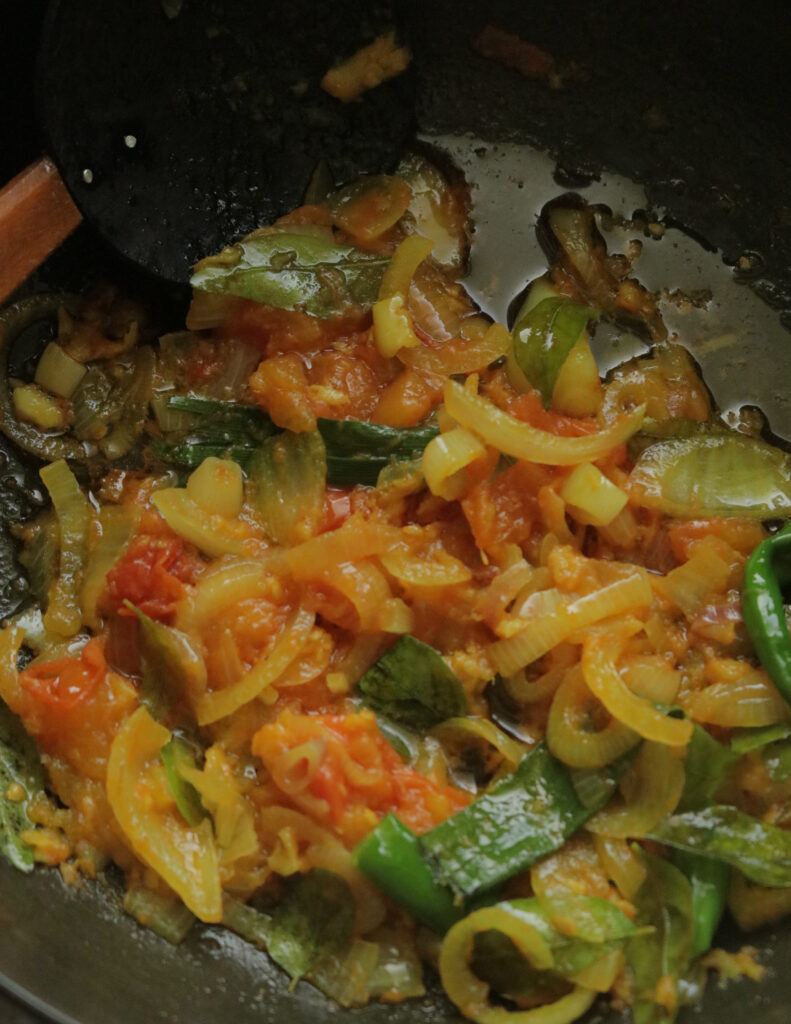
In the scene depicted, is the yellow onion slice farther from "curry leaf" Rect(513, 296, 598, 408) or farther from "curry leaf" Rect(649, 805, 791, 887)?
"curry leaf" Rect(513, 296, 598, 408)

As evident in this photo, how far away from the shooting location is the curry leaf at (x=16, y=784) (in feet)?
9.82

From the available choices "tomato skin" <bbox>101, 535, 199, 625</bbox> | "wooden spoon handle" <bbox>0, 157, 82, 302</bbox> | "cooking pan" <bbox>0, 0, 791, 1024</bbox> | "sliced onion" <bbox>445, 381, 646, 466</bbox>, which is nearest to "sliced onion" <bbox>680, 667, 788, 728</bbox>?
"sliced onion" <bbox>445, 381, 646, 466</bbox>

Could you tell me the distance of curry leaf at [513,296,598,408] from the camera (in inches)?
133

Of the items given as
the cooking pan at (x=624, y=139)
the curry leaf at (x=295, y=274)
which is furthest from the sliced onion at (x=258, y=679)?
the curry leaf at (x=295, y=274)

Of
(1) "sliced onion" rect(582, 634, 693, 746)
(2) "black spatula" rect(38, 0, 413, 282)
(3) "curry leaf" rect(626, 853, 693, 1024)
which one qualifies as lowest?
(3) "curry leaf" rect(626, 853, 693, 1024)

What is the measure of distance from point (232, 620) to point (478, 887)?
1.06m

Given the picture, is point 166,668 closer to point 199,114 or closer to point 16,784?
point 16,784

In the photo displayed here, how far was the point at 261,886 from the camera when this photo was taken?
9.89 feet

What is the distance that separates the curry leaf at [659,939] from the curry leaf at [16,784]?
1.78 metres

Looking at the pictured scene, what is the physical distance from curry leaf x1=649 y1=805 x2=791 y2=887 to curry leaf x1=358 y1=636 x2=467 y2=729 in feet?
2.28

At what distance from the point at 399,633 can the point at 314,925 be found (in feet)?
2.86

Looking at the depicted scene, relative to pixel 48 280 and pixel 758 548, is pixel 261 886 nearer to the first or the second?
pixel 758 548

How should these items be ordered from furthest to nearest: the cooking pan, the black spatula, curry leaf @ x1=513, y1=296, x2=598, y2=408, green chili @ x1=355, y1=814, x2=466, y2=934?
the cooking pan → curry leaf @ x1=513, y1=296, x2=598, y2=408 → the black spatula → green chili @ x1=355, y1=814, x2=466, y2=934

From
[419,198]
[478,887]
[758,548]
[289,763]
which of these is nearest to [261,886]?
[289,763]
